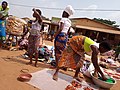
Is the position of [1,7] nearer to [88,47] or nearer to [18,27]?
[18,27]

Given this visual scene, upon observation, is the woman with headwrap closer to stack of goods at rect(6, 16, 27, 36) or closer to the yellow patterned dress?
the yellow patterned dress

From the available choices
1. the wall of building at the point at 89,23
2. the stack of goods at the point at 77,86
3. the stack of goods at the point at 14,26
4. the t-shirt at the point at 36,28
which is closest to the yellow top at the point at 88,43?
the stack of goods at the point at 77,86

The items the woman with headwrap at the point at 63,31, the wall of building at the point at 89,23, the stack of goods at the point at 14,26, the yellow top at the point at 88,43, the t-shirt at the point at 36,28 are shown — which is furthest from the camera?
the wall of building at the point at 89,23

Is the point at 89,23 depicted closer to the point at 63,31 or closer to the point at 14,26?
the point at 14,26

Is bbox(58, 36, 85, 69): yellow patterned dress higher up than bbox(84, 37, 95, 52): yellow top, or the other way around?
bbox(84, 37, 95, 52): yellow top

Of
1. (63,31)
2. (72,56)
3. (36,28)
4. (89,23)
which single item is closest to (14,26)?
(36,28)

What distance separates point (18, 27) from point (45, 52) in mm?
1843

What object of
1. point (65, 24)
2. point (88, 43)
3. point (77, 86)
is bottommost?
point (77, 86)

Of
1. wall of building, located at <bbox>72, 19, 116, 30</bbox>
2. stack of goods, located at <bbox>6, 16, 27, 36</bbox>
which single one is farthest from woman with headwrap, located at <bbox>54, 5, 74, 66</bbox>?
wall of building, located at <bbox>72, 19, 116, 30</bbox>

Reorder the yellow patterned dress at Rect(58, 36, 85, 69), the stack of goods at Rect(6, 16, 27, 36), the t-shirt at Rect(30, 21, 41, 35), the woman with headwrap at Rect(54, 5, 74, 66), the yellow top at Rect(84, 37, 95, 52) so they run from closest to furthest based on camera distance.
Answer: the yellow top at Rect(84, 37, 95, 52), the yellow patterned dress at Rect(58, 36, 85, 69), the woman with headwrap at Rect(54, 5, 74, 66), the t-shirt at Rect(30, 21, 41, 35), the stack of goods at Rect(6, 16, 27, 36)

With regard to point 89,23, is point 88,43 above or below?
above

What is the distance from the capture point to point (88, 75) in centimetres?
504

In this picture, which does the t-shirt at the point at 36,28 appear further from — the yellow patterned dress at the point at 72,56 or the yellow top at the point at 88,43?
the yellow top at the point at 88,43

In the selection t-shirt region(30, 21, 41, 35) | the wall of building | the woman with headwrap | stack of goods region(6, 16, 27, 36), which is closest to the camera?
the woman with headwrap
